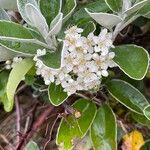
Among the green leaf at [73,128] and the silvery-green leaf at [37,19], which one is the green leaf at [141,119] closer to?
the green leaf at [73,128]

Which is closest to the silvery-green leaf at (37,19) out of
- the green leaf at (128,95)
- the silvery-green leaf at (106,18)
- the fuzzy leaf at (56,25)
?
the fuzzy leaf at (56,25)

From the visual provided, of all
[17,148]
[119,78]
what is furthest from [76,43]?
[17,148]

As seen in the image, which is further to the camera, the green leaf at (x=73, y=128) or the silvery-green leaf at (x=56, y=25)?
the green leaf at (x=73, y=128)

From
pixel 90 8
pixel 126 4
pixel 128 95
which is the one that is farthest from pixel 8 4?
pixel 128 95

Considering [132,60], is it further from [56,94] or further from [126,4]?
[56,94]

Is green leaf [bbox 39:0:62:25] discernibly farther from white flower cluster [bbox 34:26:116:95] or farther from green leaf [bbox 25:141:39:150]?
green leaf [bbox 25:141:39:150]

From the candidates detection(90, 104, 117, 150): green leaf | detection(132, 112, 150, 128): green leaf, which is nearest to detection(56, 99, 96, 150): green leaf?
detection(90, 104, 117, 150): green leaf
